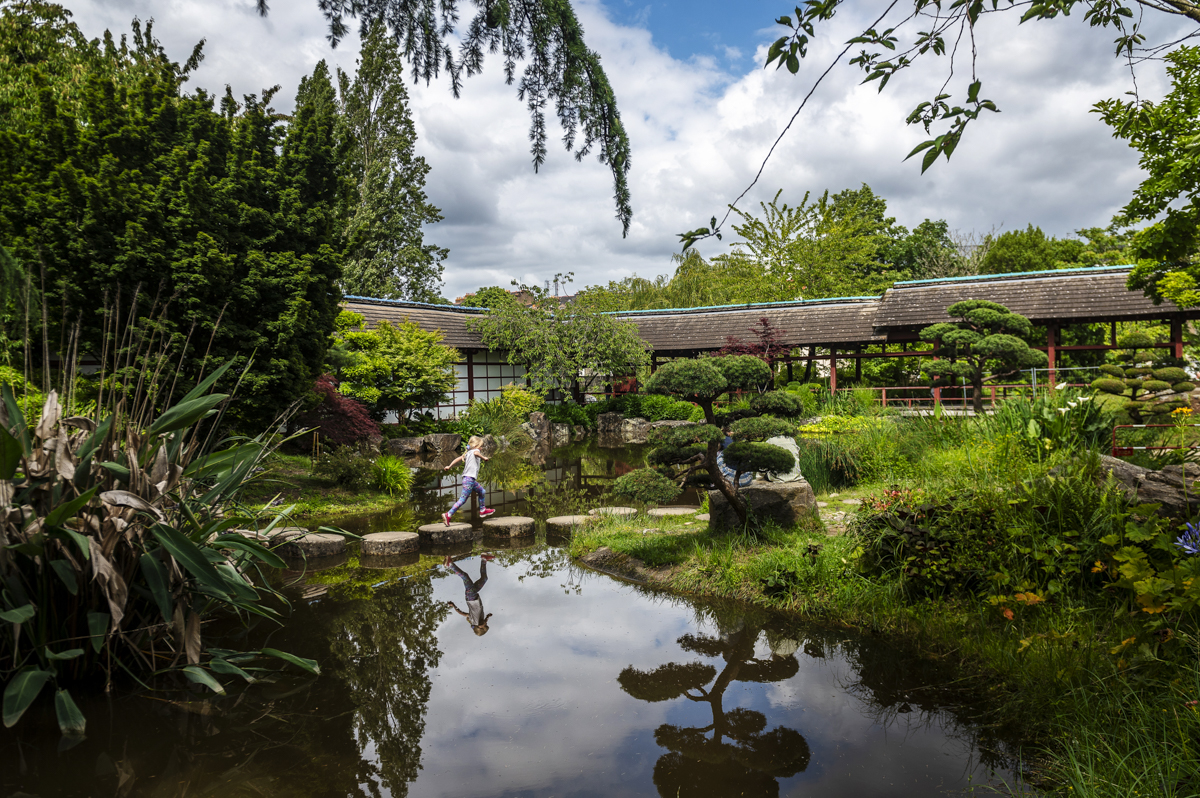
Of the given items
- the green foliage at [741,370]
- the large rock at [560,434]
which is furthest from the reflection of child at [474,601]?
the large rock at [560,434]

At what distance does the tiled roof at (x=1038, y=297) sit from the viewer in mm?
15336

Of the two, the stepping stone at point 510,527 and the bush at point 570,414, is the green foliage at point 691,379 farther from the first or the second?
the bush at point 570,414

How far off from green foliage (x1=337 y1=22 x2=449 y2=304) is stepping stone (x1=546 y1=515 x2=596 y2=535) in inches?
744

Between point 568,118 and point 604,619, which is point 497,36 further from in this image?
point 604,619

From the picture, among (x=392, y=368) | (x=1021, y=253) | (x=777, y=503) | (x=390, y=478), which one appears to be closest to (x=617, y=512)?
(x=777, y=503)

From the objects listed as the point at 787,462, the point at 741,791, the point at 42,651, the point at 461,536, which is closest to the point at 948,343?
the point at 787,462

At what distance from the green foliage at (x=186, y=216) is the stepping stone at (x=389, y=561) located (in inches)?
89.7

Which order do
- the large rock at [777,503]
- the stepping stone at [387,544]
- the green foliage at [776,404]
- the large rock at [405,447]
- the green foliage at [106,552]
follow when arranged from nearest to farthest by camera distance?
the green foliage at [106,552]
the green foliage at [776,404]
the large rock at [777,503]
the stepping stone at [387,544]
the large rock at [405,447]

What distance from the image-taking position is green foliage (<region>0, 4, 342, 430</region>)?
7.24 m

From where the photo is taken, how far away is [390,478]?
9867 millimetres

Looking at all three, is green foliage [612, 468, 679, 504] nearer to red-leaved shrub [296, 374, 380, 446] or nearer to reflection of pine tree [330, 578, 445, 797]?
reflection of pine tree [330, 578, 445, 797]

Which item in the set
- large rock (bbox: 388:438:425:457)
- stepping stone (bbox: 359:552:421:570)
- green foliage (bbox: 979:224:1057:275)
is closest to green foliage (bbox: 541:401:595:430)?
large rock (bbox: 388:438:425:457)

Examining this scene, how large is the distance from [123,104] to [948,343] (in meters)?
11.9

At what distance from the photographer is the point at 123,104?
8047 mm
